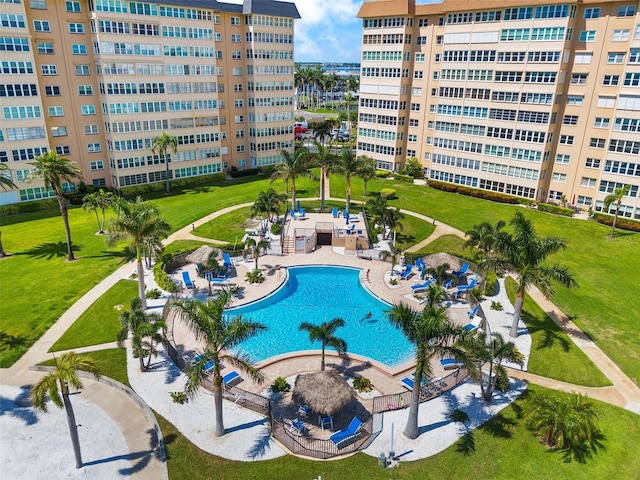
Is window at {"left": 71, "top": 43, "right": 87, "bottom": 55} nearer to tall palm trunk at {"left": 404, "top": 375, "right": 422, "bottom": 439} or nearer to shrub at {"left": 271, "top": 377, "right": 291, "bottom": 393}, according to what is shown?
shrub at {"left": 271, "top": 377, "right": 291, "bottom": 393}

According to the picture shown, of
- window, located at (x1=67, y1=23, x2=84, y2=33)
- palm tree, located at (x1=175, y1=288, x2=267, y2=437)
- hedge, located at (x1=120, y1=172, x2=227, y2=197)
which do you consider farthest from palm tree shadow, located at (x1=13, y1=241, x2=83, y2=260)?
palm tree, located at (x1=175, y1=288, x2=267, y2=437)

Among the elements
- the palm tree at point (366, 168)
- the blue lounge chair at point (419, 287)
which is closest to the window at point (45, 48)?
the palm tree at point (366, 168)

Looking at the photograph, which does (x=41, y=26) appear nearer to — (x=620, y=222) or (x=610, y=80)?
(x=610, y=80)

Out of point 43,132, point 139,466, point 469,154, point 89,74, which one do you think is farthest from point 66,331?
point 469,154

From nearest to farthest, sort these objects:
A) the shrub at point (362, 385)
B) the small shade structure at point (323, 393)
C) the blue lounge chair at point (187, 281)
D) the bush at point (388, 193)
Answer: the small shade structure at point (323, 393), the shrub at point (362, 385), the blue lounge chair at point (187, 281), the bush at point (388, 193)

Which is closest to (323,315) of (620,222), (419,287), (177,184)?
(419,287)

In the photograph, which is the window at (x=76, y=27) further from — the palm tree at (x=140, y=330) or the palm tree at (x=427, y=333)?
the palm tree at (x=427, y=333)

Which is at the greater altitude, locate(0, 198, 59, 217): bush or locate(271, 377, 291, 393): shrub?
locate(0, 198, 59, 217): bush
